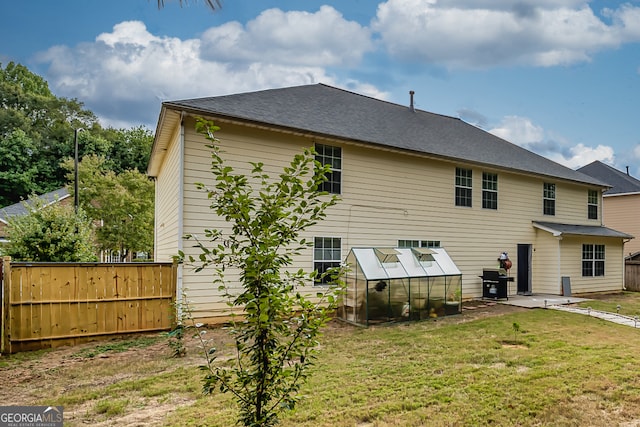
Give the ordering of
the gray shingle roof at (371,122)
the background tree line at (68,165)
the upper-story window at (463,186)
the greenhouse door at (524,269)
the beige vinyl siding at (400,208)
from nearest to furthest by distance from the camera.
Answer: the beige vinyl siding at (400,208) < the gray shingle roof at (371,122) < the upper-story window at (463,186) < the greenhouse door at (524,269) < the background tree line at (68,165)

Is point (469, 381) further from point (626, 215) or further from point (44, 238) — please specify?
point (626, 215)

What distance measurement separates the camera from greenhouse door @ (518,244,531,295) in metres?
14.8

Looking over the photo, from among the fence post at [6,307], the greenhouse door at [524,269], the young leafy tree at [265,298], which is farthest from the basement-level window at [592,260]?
the fence post at [6,307]

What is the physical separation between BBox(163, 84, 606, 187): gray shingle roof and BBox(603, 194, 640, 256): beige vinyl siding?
8.43m

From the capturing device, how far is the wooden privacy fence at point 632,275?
59.3 feet

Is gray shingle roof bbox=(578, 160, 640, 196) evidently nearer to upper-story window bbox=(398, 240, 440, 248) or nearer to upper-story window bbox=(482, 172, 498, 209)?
upper-story window bbox=(482, 172, 498, 209)

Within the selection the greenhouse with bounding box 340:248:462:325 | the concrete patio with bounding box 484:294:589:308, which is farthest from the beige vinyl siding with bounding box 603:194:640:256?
the greenhouse with bounding box 340:248:462:325

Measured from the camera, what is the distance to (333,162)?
35.7 feet

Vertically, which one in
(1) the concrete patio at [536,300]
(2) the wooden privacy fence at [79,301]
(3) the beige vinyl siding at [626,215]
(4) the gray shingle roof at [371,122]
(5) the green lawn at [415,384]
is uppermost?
(4) the gray shingle roof at [371,122]

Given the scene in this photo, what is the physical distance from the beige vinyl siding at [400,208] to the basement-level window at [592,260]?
1379 millimetres

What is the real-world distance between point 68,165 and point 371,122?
20171 millimetres

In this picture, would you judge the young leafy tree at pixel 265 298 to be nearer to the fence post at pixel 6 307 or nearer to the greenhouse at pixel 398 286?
the fence post at pixel 6 307

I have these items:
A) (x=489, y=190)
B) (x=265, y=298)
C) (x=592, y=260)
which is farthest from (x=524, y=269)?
(x=265, y=298)

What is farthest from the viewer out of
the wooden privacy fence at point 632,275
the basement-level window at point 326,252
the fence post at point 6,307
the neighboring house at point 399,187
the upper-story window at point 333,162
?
the wooden privacy fence at point 632,275
